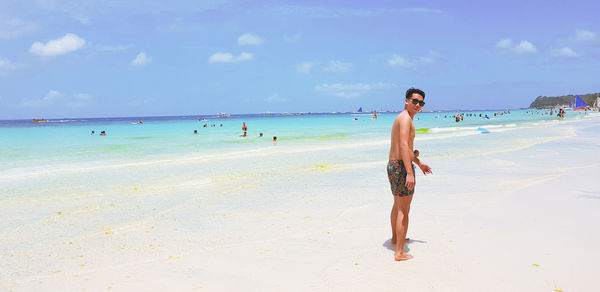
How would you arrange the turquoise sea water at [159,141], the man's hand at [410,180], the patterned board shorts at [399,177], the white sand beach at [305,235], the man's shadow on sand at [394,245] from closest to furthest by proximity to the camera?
the white sand beach at [305,235], the man's hand at [410,180], the patterned board shorts at [399,177], the man's shadow on sand at [394,245], the turquoise sea water at [159,141]

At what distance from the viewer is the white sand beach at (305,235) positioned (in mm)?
4449

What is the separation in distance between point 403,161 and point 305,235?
2.05 metres

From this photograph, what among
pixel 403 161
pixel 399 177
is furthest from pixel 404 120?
pixel 399 177

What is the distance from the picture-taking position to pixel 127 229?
6609mm

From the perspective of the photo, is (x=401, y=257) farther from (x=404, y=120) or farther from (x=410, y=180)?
(x=404, y=120)

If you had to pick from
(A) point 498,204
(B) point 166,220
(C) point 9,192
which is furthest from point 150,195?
(A) point 498,204

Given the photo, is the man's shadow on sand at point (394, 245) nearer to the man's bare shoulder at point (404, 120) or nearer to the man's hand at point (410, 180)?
the man's hand at point (410, 180)

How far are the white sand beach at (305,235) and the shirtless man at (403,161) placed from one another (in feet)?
1.40

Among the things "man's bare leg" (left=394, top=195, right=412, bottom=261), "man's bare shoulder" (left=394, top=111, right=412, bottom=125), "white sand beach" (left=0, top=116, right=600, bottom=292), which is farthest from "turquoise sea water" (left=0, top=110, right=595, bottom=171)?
"man's bare shoulder" (left=394, top=111, right=412, bottom=125)

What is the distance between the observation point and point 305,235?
19.8 feet

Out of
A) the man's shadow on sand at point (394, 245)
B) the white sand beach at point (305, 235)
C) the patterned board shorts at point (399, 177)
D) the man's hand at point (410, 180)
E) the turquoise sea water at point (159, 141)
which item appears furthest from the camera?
the turquoise sea water at point (159, 141)

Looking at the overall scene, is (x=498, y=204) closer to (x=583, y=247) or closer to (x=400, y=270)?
(x=583, y=247)

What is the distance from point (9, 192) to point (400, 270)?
33.7 feet

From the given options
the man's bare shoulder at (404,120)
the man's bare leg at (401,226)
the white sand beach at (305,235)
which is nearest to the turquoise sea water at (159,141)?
the white sand beach at (305,235)
